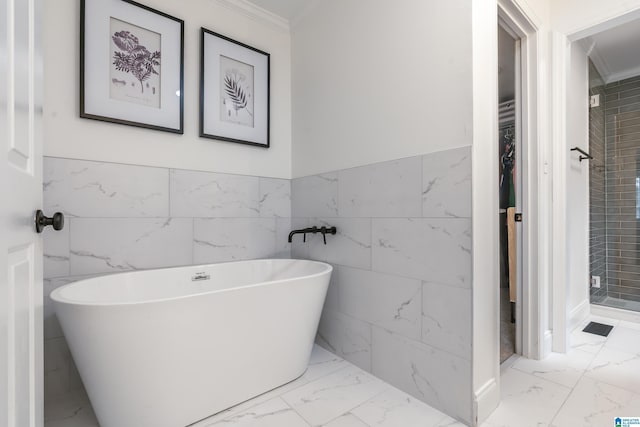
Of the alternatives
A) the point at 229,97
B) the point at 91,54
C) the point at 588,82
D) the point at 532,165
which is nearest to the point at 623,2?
the point at 532,165

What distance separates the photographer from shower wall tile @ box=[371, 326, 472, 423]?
127 cm

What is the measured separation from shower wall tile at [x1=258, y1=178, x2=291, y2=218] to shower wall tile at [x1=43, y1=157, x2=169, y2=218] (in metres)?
0.64

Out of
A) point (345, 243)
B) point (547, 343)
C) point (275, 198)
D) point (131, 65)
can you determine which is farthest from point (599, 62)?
point (131, 65)

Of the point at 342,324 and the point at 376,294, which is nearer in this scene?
the point at 376,294

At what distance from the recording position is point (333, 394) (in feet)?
4.83

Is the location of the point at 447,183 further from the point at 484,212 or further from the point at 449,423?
the point at 449,423

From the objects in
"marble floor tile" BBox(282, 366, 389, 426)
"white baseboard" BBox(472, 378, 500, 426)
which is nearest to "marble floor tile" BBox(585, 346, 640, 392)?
"white baseboard" BBox(472, 378, 500, 426)

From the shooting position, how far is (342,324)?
186cm

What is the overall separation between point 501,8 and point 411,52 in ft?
1.83

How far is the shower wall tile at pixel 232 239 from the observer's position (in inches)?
75.4

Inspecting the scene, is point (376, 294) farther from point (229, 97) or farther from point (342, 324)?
point (229, 97)

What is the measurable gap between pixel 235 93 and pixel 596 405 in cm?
261

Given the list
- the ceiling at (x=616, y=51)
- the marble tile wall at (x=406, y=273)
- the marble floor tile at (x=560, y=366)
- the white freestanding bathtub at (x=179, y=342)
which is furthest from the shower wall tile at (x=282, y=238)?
the ceiling at (x=616, y=51)

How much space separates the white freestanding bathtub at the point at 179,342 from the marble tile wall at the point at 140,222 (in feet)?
0.62
